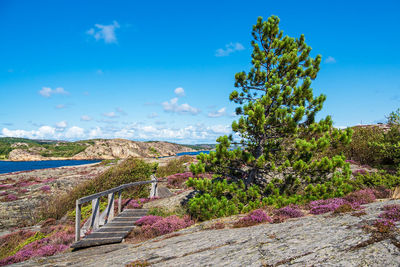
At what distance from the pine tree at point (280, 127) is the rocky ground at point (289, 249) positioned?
188 inches

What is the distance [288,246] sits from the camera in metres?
3.79

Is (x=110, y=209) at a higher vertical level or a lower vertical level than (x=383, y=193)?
lower

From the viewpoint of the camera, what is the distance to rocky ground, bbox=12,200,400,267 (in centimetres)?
297

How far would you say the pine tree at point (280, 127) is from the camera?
9477mm

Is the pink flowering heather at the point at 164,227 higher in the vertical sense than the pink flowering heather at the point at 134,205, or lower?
higher

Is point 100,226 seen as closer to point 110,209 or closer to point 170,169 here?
point 110,209

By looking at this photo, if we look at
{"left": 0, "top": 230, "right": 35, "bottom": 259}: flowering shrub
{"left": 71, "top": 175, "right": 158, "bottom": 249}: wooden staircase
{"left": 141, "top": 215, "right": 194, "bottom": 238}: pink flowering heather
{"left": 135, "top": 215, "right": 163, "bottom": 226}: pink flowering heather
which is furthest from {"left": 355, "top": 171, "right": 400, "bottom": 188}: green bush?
{"left": 0, "top": 230, "right": 35, "bottom": 259}: flowering shrub

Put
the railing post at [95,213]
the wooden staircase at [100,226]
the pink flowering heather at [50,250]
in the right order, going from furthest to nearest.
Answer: the railing post at [95,213] → the pink flowering heather at [50,250] → the wooden staircase at [100,226]

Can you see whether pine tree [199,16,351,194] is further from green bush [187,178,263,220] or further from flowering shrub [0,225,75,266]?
flowering shrub [0,225,75,266]

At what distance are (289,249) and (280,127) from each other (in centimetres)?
764

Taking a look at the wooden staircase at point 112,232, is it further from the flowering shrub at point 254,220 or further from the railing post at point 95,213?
the flowering shrub at point 254,220

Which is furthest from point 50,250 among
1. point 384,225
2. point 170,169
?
point 170,169

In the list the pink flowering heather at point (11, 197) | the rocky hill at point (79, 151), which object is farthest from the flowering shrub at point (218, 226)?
the rocky hill at point (79, 151)

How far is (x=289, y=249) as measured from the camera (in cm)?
364
